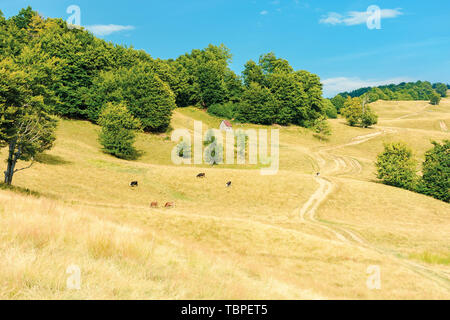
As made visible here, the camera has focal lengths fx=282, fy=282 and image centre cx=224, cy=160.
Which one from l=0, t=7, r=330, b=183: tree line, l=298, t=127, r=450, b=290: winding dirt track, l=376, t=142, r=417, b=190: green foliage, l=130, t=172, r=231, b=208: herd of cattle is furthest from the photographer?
l=376, t=142, r=417, b=190: green foliage

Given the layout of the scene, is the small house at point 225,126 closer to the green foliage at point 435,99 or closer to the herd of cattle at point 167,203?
the herd of cattle at point 167,203

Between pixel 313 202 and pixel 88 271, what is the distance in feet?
141

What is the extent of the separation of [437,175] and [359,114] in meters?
65.6

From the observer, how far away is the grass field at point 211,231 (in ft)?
22.7

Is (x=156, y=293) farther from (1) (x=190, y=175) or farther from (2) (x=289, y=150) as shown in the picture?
(2) (x=289, y=150)

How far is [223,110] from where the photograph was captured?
111 meters

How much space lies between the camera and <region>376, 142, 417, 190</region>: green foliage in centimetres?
5888

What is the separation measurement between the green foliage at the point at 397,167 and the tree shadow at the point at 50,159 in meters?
62.2

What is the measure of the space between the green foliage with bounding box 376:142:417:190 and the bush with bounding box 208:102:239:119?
198ft

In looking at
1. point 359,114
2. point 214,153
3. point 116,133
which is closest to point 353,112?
point 359,114

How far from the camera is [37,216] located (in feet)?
32.3

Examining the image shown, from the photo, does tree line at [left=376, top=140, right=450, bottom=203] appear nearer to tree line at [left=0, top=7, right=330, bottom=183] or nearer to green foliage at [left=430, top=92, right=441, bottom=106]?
tree line at [left=0, top=7, right=330, bottom=183]

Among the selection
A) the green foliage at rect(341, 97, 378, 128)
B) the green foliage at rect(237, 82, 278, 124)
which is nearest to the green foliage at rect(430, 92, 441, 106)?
the green foliage at rect(341, 97, 378, 128)
